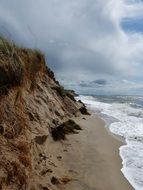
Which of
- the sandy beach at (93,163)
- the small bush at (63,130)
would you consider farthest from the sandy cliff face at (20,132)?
the sandy beach at (93,163)

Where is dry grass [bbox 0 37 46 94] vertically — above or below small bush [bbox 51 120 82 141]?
Result: above

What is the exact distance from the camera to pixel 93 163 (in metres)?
9.91

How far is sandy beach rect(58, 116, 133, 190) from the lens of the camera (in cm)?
837

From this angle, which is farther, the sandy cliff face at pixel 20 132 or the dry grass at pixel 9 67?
the dry grass at pixel 9 67

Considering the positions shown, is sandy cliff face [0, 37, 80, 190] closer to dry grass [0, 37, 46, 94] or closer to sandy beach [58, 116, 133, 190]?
dry grass [0, 37, 46, 94]

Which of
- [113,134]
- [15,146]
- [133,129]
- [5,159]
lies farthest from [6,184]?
[133,129]

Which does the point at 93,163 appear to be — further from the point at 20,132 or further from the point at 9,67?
the point at 9,67

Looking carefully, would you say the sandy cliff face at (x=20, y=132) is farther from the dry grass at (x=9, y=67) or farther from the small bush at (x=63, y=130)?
the small bush at (x=63, y=130)

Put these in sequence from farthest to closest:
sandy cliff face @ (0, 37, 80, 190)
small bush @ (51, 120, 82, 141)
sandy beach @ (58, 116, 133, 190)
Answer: small bush @ (51, 120, 82, 141), sandy beach @ (58, 116, 133, 190), sandy cliff face @ (0, 37, 80, 190)

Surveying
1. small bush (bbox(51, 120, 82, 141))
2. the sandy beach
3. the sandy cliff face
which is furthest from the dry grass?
small bush (bbox(51, 120, 82, 141))

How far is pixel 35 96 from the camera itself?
36.3ft

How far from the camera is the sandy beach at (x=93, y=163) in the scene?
8.37 metres

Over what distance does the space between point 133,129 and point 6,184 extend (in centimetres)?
1241

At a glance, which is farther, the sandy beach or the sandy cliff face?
the sandy beach
